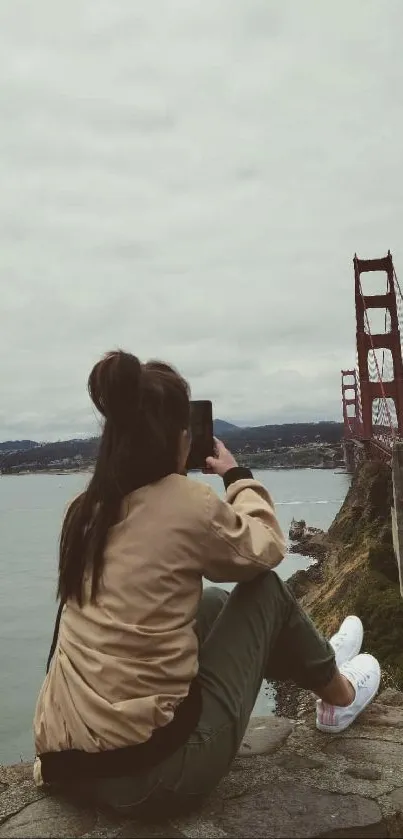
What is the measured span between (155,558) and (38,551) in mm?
29753

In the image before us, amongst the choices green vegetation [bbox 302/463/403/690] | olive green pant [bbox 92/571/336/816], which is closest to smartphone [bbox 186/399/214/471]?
olive green pant [bbox 92/571/336/816]

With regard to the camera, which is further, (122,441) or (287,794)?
(287,794)

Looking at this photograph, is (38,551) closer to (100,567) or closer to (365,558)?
(365,558)

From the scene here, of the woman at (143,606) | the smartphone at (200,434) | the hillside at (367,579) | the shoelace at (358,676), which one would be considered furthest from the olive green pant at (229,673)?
the hillside at (367,579)

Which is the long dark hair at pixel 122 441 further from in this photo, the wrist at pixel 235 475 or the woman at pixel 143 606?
the wrist at pixel 235 475

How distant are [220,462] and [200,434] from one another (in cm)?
10

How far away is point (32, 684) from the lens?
40.7 ft

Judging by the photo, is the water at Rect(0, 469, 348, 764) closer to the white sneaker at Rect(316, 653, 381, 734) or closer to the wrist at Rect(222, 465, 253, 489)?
the wrist at Rect(222, 465, 253, 489)

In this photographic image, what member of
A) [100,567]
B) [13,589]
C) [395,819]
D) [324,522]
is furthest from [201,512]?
[324,522]

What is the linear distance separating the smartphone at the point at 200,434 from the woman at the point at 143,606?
0.10m

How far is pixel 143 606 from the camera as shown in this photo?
1.59 m

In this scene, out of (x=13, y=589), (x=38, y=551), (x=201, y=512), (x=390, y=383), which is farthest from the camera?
(x=38, y=551)

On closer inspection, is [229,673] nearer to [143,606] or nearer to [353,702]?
[143,606]

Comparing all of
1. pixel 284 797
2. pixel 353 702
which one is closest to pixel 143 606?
pixel 284 797
